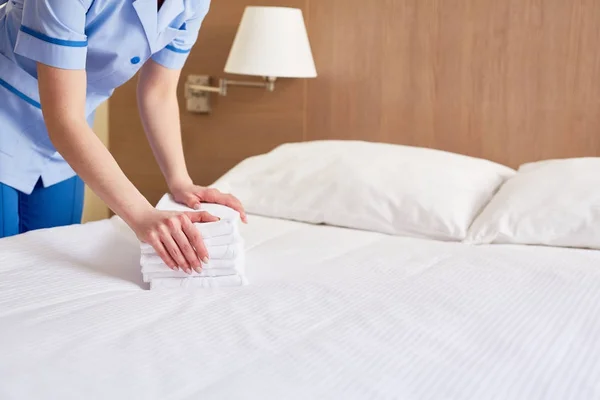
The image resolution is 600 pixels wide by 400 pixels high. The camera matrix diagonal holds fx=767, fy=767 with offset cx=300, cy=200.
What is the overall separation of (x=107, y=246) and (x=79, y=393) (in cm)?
79

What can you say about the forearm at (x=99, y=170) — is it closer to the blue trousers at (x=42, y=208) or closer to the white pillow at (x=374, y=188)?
the blue trousers at (x=42, y=208)

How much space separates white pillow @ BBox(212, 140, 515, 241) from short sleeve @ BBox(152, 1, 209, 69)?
1.28 ft

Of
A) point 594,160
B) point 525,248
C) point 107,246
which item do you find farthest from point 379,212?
point 107,246

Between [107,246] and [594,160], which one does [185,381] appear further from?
[594,160]

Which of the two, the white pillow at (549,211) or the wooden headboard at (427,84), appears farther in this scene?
the wooden headboard at (427,84)

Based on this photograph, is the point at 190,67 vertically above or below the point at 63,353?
above

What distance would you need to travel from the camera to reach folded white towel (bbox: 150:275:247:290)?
52.8 inches

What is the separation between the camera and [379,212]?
1.94 meters

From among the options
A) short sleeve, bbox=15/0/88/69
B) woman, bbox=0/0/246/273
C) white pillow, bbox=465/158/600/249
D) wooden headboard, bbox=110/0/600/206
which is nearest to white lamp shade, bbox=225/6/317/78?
wooden headboard, bbox=110/0/600/206

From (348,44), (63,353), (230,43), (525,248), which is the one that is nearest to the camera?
(63,353)

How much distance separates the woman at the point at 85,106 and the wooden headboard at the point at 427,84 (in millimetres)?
955

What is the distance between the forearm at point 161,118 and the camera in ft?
5.51

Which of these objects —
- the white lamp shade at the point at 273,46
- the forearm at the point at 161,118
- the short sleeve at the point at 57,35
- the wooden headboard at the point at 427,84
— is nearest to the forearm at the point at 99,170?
the short sleeve at the point at 57,35

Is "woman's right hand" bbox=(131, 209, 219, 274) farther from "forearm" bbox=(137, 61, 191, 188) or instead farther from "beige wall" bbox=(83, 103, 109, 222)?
"beige wall" bbox=(83, 103, 109, 222)
